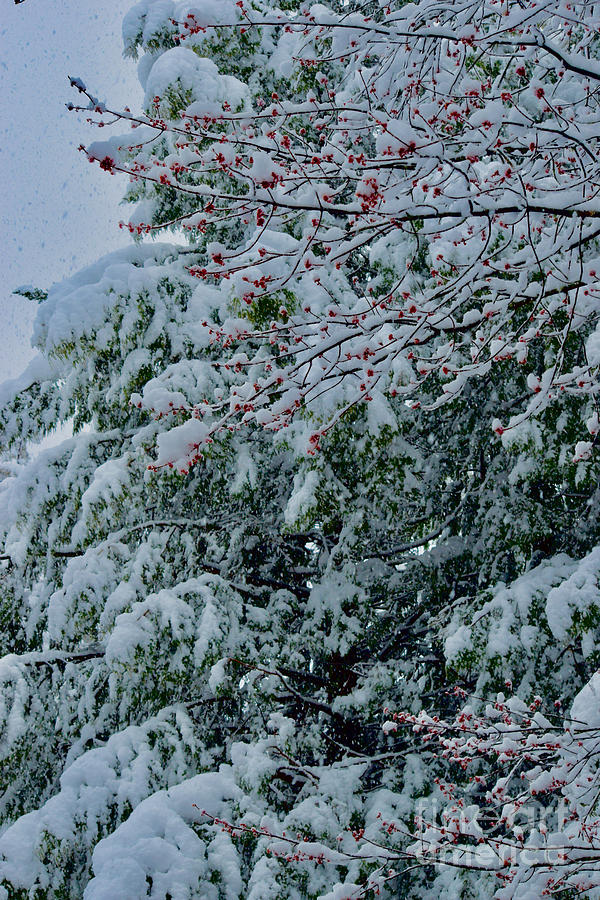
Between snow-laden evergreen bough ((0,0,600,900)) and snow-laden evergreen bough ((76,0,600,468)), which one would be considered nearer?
snow-laden evergreen bough ((76,0,600,468))

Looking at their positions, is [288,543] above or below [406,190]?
below

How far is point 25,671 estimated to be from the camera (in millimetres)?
5441

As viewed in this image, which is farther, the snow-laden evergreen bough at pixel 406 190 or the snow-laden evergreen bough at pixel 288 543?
the snow-laden evergreen bough at pixel 288 543

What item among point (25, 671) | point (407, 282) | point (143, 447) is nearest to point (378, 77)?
point (407, 282)

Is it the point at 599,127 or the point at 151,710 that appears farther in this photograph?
the point at 151,710

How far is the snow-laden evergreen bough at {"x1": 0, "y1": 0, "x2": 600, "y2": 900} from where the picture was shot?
3.27 meters

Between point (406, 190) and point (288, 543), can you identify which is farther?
point (288, 543)

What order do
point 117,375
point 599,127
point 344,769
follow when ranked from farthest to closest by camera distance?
point 117,375 → point 344,769 → point 599,127

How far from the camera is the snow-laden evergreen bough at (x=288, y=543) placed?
129 inches

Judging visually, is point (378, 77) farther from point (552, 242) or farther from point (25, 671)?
point (25, 671)

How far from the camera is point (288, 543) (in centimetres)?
639

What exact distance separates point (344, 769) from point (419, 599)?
180 cm

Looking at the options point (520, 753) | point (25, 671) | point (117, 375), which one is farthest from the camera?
point (25, 671)

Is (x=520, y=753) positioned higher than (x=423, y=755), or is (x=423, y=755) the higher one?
(x=520, y=753)
